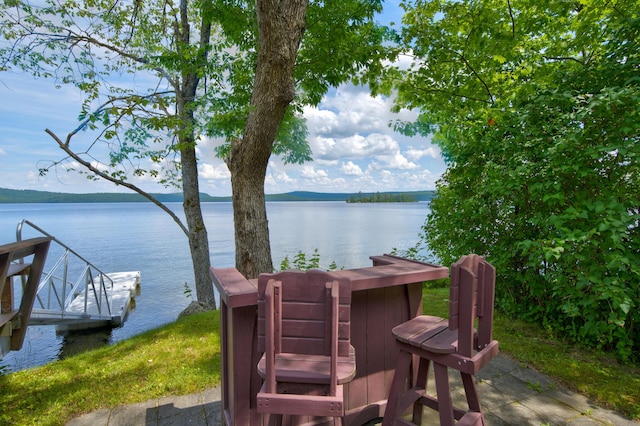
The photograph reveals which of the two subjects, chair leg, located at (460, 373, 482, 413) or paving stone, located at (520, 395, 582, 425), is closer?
chair leg, located at (460, 373, 482, 413)

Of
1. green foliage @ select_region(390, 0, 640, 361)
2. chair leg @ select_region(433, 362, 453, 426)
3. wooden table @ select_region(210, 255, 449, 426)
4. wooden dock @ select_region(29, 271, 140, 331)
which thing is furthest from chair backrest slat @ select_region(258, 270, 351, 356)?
wooden dock @ select_region(29, 271, 140, 331)

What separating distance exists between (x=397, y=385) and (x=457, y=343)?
1.69 ft

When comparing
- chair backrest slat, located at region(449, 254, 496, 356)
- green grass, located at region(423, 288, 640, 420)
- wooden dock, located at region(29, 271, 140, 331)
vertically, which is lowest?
wooden dock, located at region(29, 271, 140, 331)

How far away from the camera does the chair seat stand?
1565 millimetres

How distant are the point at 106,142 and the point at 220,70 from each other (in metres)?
2.66

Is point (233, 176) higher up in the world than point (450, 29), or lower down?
lower down

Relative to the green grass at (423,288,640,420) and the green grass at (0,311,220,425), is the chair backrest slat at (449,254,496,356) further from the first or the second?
the green grass at (0,311,220,425)

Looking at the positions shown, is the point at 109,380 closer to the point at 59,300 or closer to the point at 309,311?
the point at 309,311

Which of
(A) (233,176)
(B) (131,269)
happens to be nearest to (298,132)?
(A) (233,176)

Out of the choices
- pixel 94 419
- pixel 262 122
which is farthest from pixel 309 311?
pixel 262 122

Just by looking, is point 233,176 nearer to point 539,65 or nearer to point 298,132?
point 539,65

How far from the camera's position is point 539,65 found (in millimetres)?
5020

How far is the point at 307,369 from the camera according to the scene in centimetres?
160

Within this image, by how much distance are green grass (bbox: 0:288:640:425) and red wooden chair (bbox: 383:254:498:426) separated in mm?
1713
